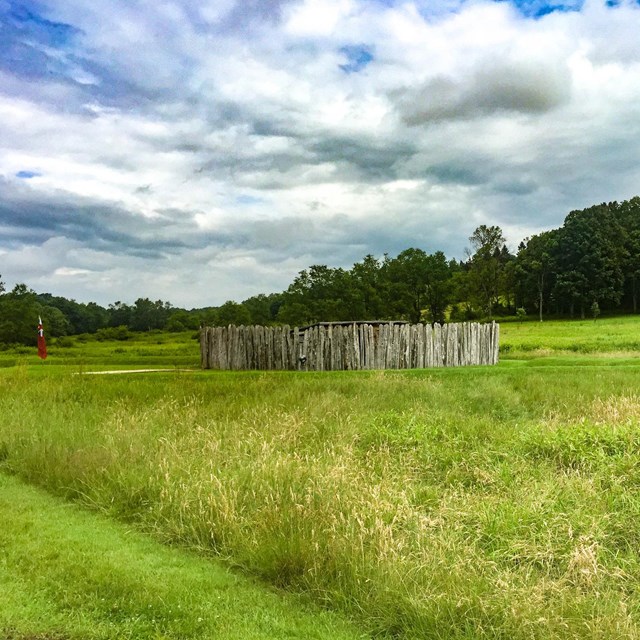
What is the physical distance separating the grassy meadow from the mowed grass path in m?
0.22

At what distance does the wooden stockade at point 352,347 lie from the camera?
21.7 meters

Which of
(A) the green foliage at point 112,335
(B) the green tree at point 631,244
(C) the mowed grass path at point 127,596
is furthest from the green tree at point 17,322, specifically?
(B) the green tree at point 631,244

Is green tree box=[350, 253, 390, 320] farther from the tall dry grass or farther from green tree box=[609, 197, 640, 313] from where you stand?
the tall dry grass

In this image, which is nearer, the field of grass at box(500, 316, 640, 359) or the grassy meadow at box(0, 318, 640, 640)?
the grassy meadow at box(0, 318, 640, 640)

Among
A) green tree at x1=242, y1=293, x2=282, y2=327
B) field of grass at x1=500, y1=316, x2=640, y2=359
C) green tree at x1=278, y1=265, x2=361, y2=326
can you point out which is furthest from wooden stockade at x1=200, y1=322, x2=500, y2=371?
green tree at x1=242, y1=293, x2=282, y2=327

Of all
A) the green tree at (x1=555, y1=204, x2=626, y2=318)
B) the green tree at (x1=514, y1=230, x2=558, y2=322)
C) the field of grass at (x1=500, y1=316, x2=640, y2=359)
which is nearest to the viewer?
the field of grass at (x1=500, y1=316, x2=640, y2=359)

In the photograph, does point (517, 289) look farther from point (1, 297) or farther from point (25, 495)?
point (25, 495)

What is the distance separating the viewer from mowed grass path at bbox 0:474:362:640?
3.94 m

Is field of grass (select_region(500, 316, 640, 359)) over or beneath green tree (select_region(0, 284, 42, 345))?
beneath

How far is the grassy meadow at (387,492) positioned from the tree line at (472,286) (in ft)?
120

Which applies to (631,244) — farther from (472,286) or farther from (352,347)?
(352,347)

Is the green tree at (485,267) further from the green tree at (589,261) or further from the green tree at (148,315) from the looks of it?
the green tree at (148,315)

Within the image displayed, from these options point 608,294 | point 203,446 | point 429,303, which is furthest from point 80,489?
point 608,294

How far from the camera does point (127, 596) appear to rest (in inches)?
172
